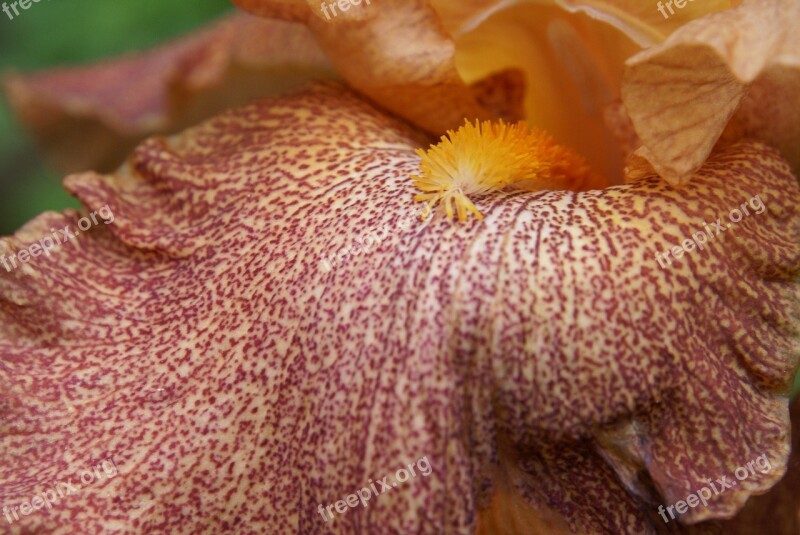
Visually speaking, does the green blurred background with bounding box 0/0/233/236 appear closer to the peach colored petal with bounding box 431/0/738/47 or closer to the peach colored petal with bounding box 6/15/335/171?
the peach colored petal with bounding box 6/15/335/171

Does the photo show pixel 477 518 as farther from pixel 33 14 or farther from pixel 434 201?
pixel 33 14

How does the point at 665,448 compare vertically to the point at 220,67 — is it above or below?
below

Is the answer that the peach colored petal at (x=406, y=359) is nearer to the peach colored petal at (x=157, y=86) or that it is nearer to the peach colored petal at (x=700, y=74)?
the peach colored petal at (x=700, y=74)

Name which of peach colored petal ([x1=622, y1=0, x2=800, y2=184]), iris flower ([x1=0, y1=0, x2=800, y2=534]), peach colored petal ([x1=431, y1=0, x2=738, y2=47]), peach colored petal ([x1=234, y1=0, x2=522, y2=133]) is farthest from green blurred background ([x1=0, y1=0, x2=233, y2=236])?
peach colored petal ([x1=622, y1=0, x2=800, y2=184])

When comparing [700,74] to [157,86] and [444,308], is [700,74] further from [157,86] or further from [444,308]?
[157,86]

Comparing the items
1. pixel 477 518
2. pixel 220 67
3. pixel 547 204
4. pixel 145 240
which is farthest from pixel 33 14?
pixel 477 518

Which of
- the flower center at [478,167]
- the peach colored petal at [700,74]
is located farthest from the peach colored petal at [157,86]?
the peach colored petal at [700,74]
